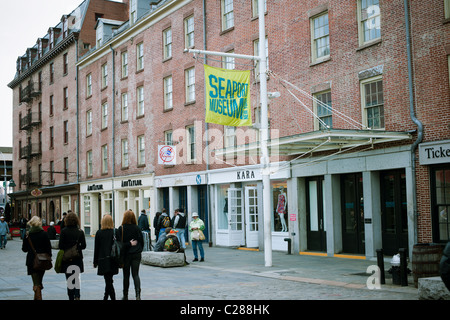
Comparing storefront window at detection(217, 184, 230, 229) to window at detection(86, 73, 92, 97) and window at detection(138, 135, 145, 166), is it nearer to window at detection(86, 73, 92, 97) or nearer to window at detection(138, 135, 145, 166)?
window at detection(138, 135, 145, 166)

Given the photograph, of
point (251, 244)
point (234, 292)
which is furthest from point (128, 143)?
point (234, 292)

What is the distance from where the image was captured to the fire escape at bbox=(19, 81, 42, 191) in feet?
164

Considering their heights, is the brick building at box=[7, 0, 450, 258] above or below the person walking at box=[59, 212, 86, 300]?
above

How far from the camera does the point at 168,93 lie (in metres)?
29.9

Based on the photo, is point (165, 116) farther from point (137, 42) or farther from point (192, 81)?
point (137, 42)

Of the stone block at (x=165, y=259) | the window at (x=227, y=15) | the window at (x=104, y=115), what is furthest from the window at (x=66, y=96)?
the stone block at (x=165, y=259)

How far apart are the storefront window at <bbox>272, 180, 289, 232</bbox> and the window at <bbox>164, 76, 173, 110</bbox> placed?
32.2ft

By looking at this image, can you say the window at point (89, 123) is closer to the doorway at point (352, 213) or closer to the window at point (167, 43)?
the window at point (167, 43)

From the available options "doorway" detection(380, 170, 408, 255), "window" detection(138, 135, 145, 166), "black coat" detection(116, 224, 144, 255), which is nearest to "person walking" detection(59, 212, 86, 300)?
"black coat" detection(116, 224, 144, 255)

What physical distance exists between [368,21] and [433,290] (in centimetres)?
1108

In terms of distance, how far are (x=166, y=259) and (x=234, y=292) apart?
222 inches

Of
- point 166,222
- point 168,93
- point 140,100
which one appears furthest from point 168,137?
point 166,222

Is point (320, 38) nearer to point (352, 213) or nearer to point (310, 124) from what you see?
point (310, 124)

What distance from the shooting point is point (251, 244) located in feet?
77.5
